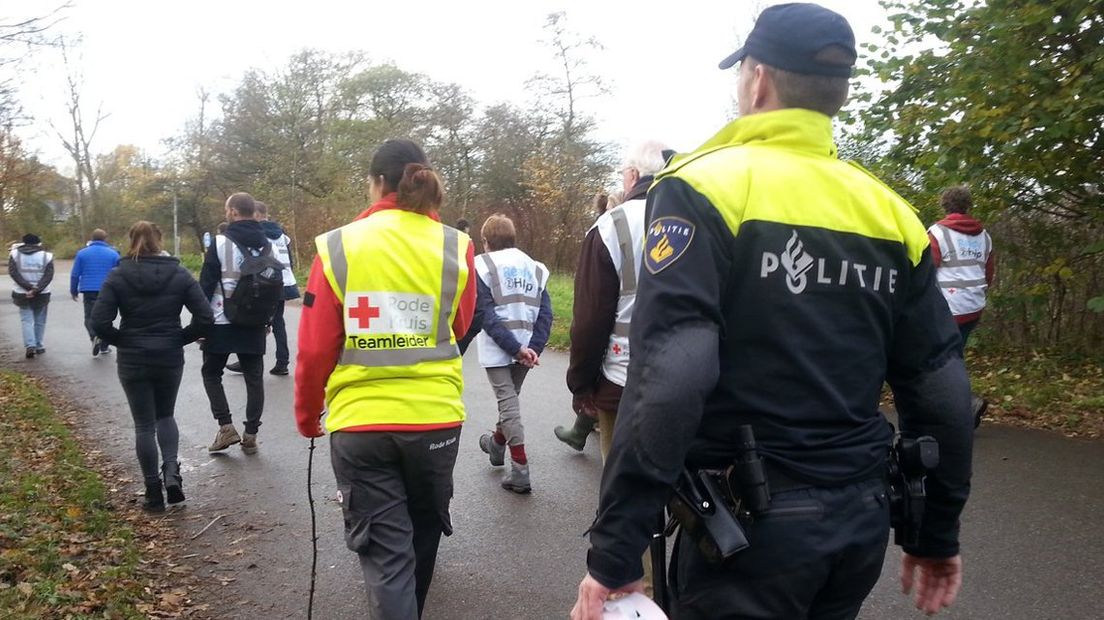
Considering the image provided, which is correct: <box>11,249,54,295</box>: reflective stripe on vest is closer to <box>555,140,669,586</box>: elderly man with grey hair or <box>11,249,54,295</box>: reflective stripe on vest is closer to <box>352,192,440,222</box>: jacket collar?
<box>352,192,440,222</box>: jacket collar

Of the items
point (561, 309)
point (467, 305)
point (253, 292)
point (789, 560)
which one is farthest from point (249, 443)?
point (561, 309)

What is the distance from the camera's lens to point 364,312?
3244 mm

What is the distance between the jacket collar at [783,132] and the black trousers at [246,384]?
5820 millimetres

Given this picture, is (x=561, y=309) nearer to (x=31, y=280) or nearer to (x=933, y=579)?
(x=31, y=280)

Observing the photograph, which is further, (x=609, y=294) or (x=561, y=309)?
(x=561, y=309)

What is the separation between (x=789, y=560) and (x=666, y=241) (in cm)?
72

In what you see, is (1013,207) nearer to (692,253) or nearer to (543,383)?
(543,383)

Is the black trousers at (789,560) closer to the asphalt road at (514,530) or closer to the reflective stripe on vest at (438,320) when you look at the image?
the reflective stripe on vest at (438,320)

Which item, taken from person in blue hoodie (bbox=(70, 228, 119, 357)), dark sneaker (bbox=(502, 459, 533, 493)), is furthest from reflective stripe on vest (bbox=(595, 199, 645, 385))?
person in blue hoodie (bbox=(70, 228, 119, 357))

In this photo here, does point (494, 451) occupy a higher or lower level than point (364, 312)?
lower

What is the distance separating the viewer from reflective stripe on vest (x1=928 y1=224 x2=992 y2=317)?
279 inches

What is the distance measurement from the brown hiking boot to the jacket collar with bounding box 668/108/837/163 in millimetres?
6166

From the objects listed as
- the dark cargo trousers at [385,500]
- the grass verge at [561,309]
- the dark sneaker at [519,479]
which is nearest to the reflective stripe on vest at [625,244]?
the dark cargo trousers at [385,500]

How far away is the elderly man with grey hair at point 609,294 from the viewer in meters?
3.50
